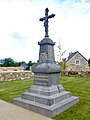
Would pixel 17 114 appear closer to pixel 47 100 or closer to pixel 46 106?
pixel 46 106

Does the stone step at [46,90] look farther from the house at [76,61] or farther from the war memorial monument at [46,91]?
the house at [76,61]

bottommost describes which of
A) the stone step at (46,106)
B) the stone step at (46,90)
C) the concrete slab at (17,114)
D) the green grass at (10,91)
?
the concrete slab at (17,114)

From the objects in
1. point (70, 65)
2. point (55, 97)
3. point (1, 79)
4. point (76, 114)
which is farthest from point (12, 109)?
point (70, 65)

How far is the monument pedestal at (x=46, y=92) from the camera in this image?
6.28 metres

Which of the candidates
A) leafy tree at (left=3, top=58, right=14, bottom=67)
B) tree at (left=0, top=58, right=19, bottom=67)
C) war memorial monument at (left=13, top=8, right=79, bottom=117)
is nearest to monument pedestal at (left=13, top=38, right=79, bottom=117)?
war memorial monument at (left=13, top=8, right=79, bottom=117)

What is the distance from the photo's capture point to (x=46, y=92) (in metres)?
6.88

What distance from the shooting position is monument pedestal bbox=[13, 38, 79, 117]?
6277mm

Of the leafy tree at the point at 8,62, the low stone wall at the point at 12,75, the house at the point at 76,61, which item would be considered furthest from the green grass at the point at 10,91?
the leafy tree at the point at 8,62

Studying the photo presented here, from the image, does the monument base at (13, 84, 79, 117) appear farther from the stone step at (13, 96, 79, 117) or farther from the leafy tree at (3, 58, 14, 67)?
the leafy tree at (3, 58, 14, 67)

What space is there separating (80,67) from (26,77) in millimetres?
22894

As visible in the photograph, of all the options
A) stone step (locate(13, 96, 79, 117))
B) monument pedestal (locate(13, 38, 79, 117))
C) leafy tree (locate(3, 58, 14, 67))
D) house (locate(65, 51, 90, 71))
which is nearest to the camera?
stone step (locate(13, 96, 79, 117))

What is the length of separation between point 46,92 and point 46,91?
60 mm

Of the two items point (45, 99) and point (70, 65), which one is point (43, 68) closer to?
point (45, 99)

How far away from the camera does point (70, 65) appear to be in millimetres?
37469
